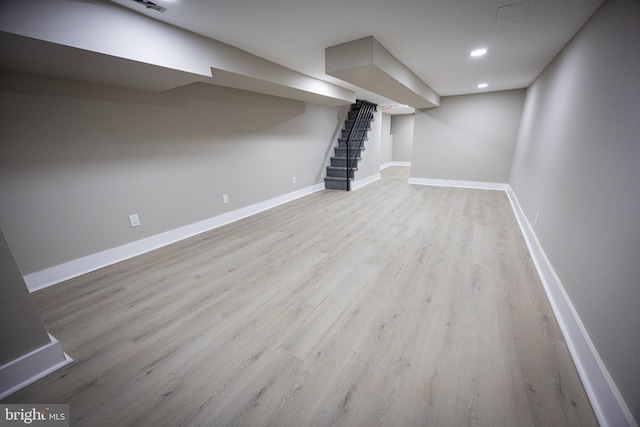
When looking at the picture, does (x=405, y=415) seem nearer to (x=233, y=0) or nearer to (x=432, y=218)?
(x=233, y=0)

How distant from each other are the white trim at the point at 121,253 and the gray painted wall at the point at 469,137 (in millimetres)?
4657

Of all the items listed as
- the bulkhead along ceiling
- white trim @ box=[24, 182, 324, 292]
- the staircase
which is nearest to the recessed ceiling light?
the bulkhead along ceiling

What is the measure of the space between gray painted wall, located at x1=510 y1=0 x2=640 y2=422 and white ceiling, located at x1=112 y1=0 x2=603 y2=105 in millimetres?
339

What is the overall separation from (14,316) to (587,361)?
3061mm

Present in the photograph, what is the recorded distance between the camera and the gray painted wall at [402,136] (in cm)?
968

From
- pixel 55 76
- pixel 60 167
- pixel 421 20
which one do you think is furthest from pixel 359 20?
pixel 60 167

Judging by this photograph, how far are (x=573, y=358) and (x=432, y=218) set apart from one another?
8.48ft

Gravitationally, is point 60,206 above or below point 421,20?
below

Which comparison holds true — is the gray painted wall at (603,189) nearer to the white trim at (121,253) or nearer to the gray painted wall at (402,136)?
the white trim at (121,253)

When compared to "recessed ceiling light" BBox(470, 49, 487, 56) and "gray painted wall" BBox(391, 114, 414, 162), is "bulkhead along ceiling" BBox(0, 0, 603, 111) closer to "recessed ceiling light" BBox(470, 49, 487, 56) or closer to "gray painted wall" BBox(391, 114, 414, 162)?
"recessed ceiling light" BBox(470, 49, 487, 56)

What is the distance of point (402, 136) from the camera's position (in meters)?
9.91

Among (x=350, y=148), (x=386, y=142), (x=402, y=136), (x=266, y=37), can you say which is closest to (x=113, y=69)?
(x=266, y=37)

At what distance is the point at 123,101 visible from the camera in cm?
253

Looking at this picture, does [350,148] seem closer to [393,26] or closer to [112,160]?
[393,26]
